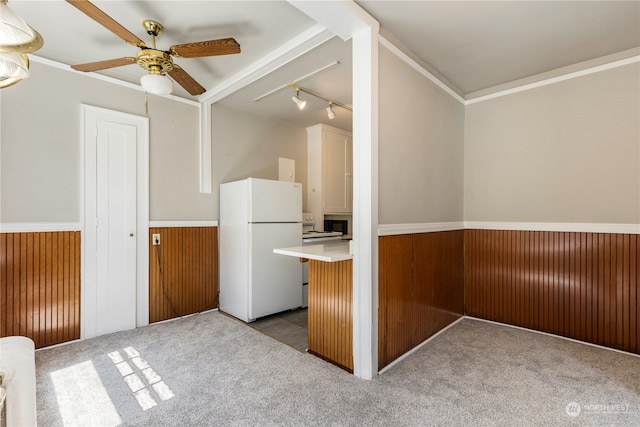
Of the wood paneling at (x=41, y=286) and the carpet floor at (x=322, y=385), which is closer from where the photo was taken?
the carpet floor at (x=322, y=385)

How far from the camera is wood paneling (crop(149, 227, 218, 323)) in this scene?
309cm

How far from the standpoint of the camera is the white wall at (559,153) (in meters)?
2.41

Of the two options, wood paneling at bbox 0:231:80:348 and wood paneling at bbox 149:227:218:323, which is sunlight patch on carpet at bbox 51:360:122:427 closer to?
wood paneling at bbox 0:231:80:348

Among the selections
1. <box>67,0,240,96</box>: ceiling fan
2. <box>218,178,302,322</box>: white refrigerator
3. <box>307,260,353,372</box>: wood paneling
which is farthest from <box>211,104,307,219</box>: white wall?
<box>307,260,353,372</box>: wood paneling

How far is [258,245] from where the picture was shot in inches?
125

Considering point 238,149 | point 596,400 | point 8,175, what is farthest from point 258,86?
point 596,400

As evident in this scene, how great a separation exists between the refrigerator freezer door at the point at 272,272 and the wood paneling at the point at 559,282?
195 centimetres

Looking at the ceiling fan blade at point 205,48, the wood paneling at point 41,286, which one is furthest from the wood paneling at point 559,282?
the wood paneling at point 41,286

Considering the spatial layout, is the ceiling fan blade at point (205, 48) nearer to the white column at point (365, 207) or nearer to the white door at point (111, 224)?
the white column at point (365, 207)

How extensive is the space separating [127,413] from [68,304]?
4.94 ft

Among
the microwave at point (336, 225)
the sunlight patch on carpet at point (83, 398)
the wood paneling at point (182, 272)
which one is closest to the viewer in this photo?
the sunlight patch on carpet at point (83, 398)

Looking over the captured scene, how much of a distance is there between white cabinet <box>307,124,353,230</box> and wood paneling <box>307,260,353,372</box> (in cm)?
210

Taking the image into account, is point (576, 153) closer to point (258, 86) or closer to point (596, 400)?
point (596, 400)

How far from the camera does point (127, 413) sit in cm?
166
